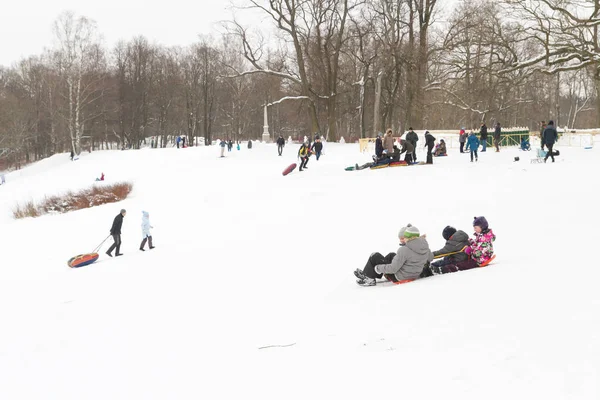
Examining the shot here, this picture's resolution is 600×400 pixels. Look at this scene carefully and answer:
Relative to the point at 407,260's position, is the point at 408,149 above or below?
above

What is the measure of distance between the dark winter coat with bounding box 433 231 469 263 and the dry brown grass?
2307 centimetres

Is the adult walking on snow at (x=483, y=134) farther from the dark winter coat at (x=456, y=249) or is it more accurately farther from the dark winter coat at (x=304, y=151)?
the dark winter coat at (x=456, y=249)

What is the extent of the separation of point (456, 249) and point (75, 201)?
1000 inches

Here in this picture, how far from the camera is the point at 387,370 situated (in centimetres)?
443

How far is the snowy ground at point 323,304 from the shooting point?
14.3 ft

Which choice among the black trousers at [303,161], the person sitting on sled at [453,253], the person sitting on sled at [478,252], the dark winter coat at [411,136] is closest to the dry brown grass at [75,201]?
the black trousers at [303,161]

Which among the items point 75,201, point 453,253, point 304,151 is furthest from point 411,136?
point 75,201

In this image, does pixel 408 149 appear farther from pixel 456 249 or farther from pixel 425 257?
pixel 425 257

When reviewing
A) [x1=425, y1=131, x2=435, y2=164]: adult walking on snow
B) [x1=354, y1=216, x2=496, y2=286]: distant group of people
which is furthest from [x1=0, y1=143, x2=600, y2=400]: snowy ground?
[x1=425, y1=131, x2=435, y2=164]: adult walking on snow

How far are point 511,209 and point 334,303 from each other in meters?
7.71

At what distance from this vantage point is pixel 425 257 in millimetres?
7934

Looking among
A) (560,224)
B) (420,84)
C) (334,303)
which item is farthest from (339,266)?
(420,84)

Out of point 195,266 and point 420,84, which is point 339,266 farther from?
point 420,84

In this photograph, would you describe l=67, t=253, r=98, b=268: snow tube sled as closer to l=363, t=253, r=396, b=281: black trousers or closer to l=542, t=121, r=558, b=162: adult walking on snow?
l=363, t=253, r=396, b=281: black trousers
